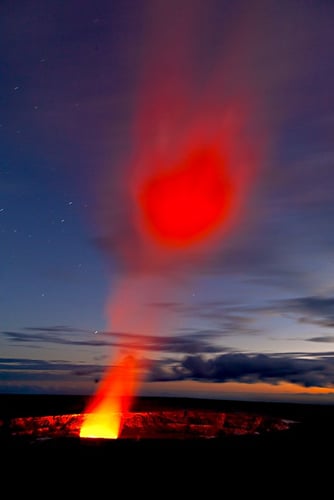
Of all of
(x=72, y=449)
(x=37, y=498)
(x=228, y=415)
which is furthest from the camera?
(x=228, y=415)

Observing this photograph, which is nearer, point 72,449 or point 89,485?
point 89,485

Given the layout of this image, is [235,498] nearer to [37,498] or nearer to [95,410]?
[37,498]

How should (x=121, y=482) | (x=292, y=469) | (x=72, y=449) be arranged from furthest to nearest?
(x=72, y=449) < (x=292, y=469) < (x=121, y=482)

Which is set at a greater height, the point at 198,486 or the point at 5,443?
the point at 5,443

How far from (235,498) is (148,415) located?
11781 mm

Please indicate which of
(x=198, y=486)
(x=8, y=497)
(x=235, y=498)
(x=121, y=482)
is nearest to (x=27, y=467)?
(x=8, y=497)

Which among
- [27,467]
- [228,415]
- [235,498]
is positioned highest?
[228,415]

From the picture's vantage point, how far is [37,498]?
18.9 ft

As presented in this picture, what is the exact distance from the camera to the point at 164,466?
6.93 metres

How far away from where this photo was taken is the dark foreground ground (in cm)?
623

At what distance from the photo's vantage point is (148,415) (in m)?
17.4

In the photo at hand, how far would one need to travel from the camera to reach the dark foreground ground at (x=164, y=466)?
6.23 meters

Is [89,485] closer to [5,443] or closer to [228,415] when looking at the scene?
[5,443]

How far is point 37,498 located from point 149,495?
136 centimetres
